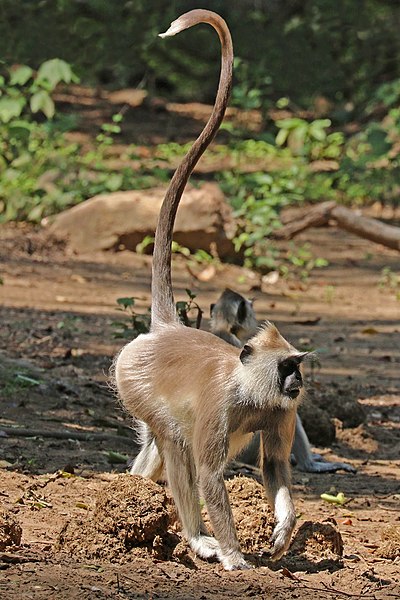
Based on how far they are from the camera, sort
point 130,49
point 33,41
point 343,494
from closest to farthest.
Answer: point 343,494, point 33,41, point 130,49

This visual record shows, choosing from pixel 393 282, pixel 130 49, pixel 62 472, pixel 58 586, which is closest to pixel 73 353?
pixel 62 472

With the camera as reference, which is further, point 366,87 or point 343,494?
point 366,87

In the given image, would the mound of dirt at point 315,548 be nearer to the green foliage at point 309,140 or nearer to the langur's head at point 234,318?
the langur's head at point 234,318

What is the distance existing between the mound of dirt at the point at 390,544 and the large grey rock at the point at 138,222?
25.0 feet

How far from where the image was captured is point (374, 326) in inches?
424

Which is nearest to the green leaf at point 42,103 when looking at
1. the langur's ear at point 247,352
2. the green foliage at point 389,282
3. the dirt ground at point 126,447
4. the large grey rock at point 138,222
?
the large grey rock at point 138,222

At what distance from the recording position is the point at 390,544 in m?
4.78

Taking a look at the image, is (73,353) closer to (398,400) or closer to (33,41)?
(398,400)

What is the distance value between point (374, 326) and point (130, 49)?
975cm

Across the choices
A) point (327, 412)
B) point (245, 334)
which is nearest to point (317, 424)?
point (327, 412)

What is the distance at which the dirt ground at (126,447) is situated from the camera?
4191 mm

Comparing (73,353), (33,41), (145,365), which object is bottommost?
(73,353)

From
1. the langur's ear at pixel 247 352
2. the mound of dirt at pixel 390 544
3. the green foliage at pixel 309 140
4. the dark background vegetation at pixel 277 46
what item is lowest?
the mound of dirt at pixel 390 544

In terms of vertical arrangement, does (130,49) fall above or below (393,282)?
above
